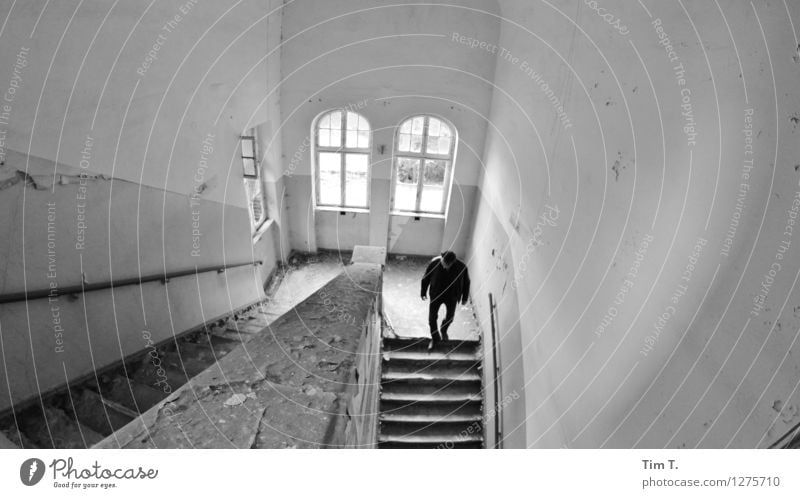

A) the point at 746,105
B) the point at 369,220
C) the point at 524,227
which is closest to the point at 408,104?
the point at 369,220

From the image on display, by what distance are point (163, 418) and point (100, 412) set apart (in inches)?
36.7

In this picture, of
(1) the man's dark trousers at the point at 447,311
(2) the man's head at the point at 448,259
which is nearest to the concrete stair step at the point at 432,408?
(1) the man's dark trousers at the point at 447,311

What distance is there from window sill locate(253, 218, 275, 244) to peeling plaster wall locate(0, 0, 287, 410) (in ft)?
4.32

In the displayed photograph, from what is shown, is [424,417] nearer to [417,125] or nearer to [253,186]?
[253,186]

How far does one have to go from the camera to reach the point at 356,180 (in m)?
6.51

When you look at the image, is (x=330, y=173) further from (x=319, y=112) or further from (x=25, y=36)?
(x=25, y=36)

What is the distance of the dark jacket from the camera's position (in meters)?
3.98

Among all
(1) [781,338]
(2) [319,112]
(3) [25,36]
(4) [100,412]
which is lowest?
(4) [100,412]

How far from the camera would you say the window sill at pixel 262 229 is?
556 centimetres

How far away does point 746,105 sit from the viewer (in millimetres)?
1471

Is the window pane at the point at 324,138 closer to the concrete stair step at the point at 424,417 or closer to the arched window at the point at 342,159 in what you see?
the arched window at the point at 342,159

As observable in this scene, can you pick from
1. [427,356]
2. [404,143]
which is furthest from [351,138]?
[427,356]

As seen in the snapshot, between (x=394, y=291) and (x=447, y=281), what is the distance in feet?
7.42

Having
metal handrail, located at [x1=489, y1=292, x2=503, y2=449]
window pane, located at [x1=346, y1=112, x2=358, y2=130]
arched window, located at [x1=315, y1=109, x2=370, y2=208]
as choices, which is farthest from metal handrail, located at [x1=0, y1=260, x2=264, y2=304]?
window pane, located at [x1=346, y1=112, x2=358, y2=130]
